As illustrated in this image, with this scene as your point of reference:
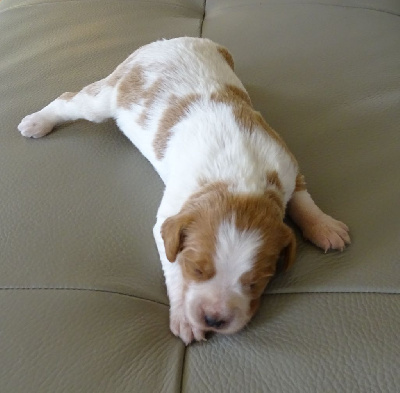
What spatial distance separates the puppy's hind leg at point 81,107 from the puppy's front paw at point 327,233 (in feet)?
3.12

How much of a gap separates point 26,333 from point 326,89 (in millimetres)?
1574

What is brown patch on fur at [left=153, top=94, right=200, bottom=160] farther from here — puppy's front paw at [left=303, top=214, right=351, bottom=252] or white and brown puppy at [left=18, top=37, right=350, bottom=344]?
puppy's front paw at [left=303, top=214, right=351, bottom=252]

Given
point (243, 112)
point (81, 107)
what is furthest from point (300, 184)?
point (81, 107)

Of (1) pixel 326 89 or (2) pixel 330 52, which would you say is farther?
(2) pixel 330 52

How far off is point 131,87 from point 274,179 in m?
0.74

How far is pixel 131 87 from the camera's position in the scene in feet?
6.69

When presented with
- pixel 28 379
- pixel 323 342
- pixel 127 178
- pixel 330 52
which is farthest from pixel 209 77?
pixel 28 379

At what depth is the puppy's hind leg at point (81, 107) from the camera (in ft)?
6.88

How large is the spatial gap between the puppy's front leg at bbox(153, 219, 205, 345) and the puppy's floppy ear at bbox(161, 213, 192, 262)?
58 millimetres

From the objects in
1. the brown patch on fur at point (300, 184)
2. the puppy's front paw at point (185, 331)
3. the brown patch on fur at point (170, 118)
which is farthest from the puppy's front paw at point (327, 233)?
the brown patch on fur at point (170, 118)

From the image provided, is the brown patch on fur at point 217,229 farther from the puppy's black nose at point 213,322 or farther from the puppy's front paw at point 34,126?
the puppy's front paw at point 34,126

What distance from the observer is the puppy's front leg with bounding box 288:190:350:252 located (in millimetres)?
1586

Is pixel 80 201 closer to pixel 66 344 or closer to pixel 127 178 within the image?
pixel 127 178

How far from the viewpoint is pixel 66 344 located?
1313mm
